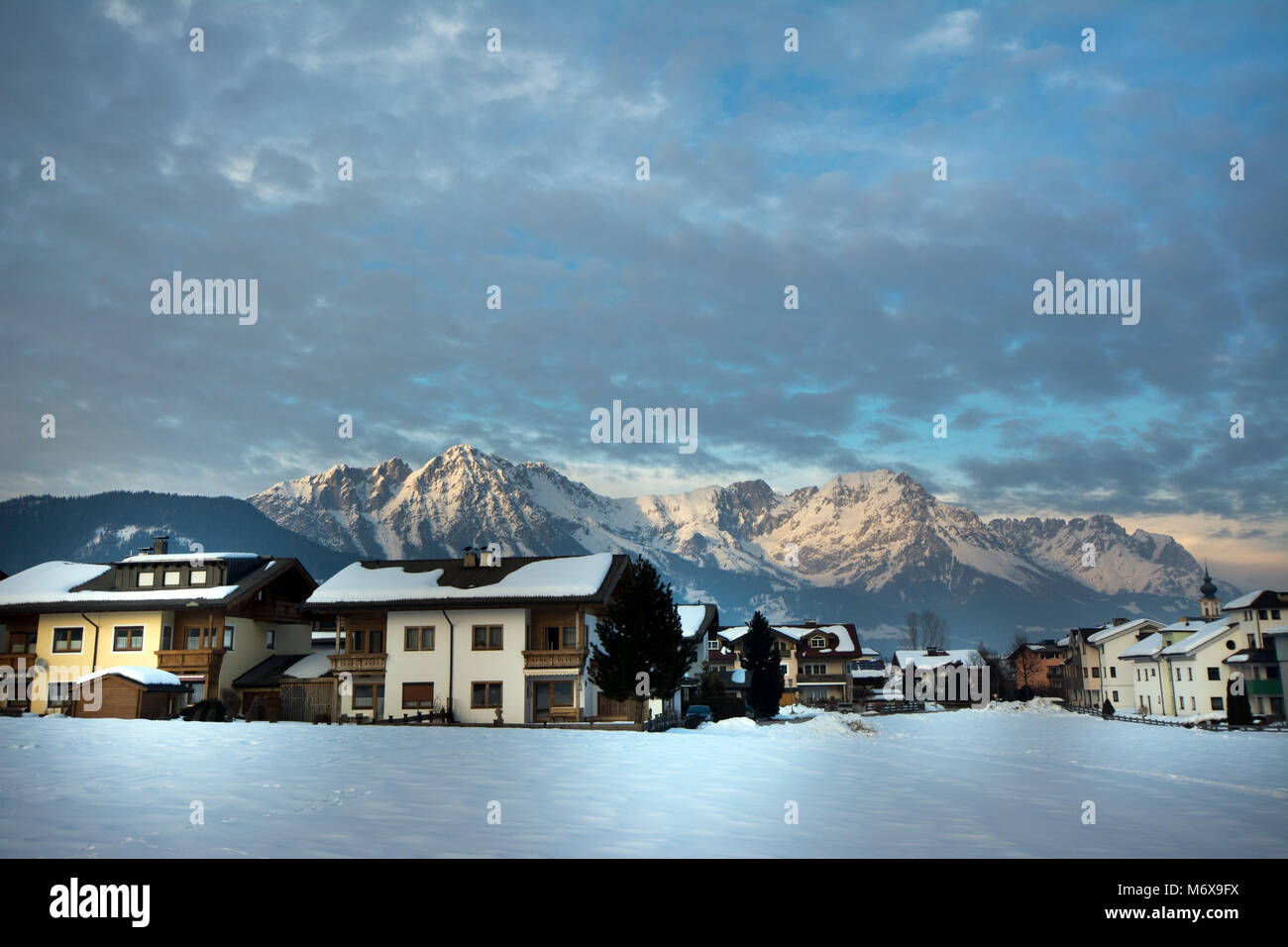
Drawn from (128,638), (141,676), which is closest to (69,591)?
(128,638)

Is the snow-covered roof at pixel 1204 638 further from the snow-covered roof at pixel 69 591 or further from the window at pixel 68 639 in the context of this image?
the window at pixel 68 639

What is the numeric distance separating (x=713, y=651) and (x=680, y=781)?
103m

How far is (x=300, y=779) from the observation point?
21750mm

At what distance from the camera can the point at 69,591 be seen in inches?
2290

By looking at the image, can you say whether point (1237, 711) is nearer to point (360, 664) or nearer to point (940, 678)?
point (360, 664)

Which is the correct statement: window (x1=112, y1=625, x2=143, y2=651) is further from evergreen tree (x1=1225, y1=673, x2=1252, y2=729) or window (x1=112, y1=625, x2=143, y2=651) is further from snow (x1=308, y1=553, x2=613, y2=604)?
evergreen tree (x1=1225, y1=673, x2=1252, y2=729)

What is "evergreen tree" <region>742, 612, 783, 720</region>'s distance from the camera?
265ft

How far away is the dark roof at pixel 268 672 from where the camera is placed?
56906 millimetres

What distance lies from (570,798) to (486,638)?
1277 inches

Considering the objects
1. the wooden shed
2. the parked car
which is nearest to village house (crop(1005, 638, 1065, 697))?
the parked car

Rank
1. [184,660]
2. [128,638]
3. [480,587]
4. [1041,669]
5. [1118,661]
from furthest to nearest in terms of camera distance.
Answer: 1. [1041,669]
2. [1118,661]
3. [128,638]
4. [184,660]
5. [480,587]

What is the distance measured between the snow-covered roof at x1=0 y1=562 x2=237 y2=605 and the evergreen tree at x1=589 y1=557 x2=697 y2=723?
23995 millimetres

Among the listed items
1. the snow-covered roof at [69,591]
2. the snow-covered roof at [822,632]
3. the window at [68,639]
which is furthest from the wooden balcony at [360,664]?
the snow-covered roof at [822,632]
